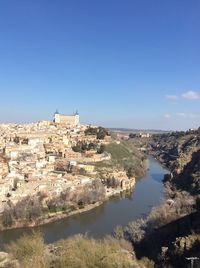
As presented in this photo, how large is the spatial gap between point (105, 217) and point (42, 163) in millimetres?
11680

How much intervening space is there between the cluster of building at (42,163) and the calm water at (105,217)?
2659 mm

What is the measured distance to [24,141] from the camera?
153 feet

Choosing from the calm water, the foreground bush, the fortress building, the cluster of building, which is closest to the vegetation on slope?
the foreground bush

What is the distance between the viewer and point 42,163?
1363 inches

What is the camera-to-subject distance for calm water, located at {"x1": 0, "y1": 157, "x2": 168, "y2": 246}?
20.5 m

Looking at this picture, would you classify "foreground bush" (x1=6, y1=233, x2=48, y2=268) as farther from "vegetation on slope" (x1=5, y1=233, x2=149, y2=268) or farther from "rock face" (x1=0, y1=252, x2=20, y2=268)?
"rock face" (x1=0, y1=252, x2=20, y2=268)

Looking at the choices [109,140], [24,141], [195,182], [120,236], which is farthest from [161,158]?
[120,236]

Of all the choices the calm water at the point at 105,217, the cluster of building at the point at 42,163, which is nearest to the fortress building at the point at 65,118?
the cluster of building at the point at 42,163

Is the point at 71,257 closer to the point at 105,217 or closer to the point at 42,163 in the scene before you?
the point at 105,217

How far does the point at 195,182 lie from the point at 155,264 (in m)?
16.1

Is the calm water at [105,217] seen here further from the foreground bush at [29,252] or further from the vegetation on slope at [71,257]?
the vegetation on slope at [71,257]

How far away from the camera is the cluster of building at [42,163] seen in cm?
2614

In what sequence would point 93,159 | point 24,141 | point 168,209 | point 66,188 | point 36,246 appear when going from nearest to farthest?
point 36,246 → point 168,209 → point 66,188 → point 93,159 → point 24,141

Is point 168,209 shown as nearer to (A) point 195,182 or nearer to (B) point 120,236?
(B) point 120,236
